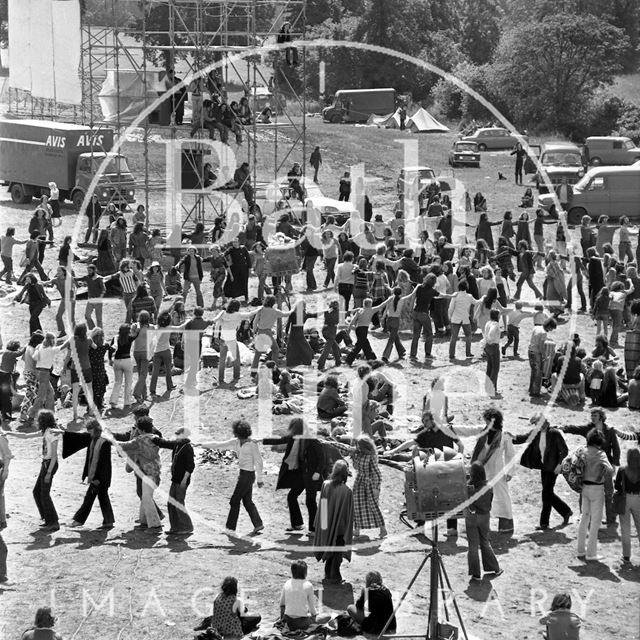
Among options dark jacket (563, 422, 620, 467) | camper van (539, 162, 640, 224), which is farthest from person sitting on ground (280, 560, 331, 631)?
camper van (539, 162, 640, 224)

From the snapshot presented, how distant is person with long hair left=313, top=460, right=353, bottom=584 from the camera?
A: 13.5m

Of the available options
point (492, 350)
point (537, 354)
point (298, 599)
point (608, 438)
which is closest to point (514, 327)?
point (537, 354)

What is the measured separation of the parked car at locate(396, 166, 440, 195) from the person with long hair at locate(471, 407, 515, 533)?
2073cm

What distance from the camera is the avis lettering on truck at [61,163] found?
3259 cm

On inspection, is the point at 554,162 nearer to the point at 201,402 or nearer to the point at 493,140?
the point at 493,140

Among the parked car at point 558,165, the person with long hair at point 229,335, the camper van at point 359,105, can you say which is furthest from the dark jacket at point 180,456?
the camper van at point 359,105

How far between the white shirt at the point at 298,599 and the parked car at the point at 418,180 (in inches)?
931

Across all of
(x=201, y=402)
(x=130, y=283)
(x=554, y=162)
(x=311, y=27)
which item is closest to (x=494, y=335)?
(x=201, y=402)

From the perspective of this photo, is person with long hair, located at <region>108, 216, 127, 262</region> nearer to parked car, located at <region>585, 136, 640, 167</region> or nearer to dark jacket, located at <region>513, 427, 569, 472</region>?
dark jacket, located at <region>513, 427, 569, 472</region>

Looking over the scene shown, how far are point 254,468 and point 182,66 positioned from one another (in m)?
39.0

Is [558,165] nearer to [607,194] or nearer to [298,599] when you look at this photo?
[607,194]

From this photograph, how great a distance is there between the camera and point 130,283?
21781 millimetres

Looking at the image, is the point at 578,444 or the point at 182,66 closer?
the point at 578,444

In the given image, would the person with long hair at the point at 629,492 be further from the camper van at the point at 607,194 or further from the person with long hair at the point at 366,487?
the camper van at the point at 607,194
